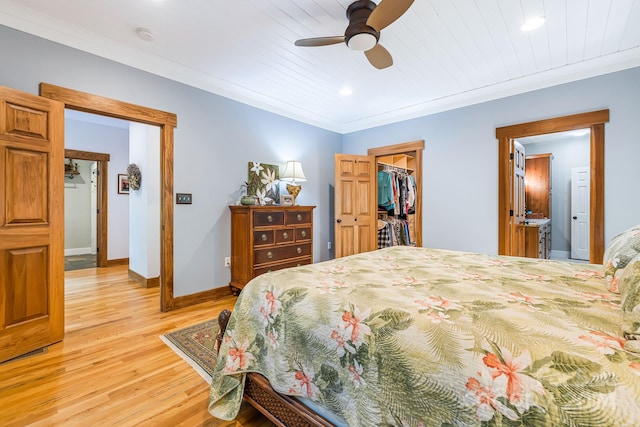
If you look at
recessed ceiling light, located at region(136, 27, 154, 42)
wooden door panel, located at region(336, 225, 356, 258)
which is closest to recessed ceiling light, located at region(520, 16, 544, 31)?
wooden door panel, located at region(336, 225, 356, 258)

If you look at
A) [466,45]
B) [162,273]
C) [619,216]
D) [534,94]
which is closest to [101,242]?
[162,273]

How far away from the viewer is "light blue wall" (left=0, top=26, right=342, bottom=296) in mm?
2227

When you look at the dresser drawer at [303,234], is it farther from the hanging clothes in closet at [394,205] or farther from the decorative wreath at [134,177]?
the decorative wreath at [134,177]

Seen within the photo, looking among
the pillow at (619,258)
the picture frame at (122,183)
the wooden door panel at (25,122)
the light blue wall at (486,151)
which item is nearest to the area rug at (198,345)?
the wooden door panel at (25,122)

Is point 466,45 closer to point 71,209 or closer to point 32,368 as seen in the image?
point 32,368

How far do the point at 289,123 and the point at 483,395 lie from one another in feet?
13.3

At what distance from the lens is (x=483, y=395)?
0.69 metres

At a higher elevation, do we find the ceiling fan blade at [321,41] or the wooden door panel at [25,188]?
the ceiling fan blade at [321,41]

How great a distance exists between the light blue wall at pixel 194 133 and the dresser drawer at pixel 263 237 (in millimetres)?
503

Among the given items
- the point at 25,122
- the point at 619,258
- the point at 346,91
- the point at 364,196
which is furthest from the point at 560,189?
the point at 25,122

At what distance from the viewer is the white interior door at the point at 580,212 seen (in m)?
5.23

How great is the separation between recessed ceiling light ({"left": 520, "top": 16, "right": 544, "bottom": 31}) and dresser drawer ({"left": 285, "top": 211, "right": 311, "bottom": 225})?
282 cm

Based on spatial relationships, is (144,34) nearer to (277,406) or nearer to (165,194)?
(165,194)

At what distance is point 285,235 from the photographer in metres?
3.49
